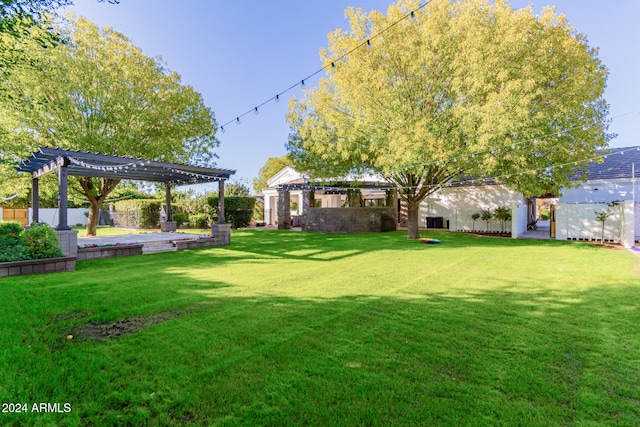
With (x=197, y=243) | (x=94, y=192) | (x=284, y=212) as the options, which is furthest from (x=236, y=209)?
(x=197, y=243)

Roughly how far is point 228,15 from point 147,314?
13.0m

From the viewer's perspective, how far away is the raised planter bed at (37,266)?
6477 mm

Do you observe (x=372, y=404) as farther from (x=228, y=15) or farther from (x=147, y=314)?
(x=228, y=15)

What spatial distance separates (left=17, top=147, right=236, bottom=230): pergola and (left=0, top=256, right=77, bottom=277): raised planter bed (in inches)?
62.0

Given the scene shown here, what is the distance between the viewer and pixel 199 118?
15328 millimetres

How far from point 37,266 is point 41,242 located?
0.68 metres

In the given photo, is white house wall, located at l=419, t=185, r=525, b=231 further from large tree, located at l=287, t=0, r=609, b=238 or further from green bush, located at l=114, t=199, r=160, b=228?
green bush, located at l=114, t=199, r=160, b=228

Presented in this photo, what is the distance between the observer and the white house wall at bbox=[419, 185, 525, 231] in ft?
56.3

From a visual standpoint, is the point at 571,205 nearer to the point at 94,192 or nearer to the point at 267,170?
the point at 94,192

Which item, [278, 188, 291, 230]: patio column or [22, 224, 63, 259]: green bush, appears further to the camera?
[278, 188, 291, 230]: patio column

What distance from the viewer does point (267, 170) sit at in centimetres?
4775

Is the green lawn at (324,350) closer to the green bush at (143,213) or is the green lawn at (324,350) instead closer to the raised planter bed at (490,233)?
the raised planter bed at (490,233)

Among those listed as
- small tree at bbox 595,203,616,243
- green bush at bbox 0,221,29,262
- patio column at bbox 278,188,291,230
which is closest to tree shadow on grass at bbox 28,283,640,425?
green bush at bbox 0,221,29,262

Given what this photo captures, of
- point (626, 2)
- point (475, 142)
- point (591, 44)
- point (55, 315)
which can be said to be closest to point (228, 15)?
point (475, 142)
